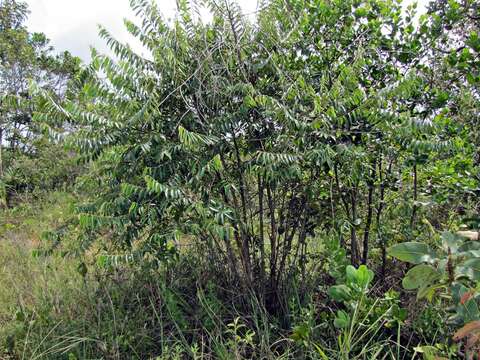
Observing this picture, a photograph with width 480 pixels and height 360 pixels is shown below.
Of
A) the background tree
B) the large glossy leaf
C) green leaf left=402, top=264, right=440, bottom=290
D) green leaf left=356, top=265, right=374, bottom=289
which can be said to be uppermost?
the background tree

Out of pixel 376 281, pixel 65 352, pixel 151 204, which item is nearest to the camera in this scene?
pixel 151 204

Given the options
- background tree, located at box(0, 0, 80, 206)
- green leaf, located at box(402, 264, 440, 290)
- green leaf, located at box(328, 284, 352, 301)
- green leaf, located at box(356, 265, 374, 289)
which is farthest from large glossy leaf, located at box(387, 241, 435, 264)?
background tree, located at box(0, 0, 80, 206)

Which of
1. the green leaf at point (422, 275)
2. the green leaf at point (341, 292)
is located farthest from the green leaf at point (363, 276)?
the green leaf at point (422, 275)

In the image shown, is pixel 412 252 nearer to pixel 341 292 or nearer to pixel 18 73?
pixel 341 292

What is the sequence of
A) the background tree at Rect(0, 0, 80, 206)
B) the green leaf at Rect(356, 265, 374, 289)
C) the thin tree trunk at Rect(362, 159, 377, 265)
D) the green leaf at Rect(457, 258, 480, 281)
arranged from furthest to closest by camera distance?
the background tree at Rect(0, 0, 80, 206) < the thin tree trunk at Rect(362, 159, 377, 265) < the green leaf at Rect(356, 265, 374, 289) < the green leaf at Rect(457, 258, 480, 281)

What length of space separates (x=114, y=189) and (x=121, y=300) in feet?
3.74

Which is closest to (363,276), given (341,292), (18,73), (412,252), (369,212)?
(341,292)

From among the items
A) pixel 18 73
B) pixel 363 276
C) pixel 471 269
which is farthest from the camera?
pixel 18 73

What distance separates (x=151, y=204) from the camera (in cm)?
233

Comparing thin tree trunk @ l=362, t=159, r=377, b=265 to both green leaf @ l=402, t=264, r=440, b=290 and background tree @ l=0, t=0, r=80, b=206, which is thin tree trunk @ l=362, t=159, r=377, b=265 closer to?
green leaf @ l=402, t=264, r=440, b=290

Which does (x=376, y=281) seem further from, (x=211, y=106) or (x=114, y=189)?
(x=114, y=189)

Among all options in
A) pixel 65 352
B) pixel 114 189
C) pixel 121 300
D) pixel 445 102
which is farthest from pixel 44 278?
pixel 445 102

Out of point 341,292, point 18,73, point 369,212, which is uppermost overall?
point 18,73

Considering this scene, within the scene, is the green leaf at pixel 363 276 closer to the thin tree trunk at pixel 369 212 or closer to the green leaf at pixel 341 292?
the green leaf at pixel 341 292
